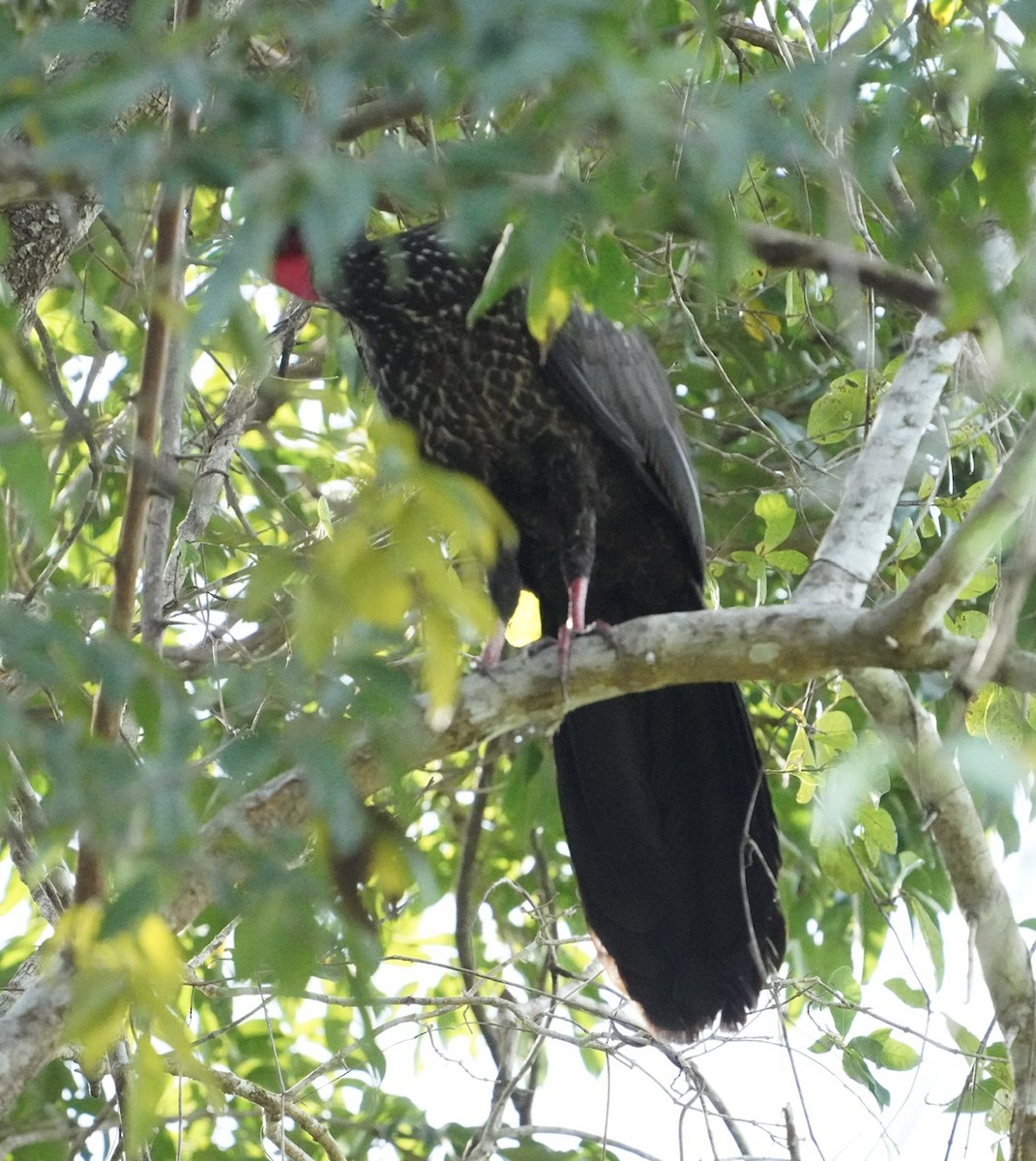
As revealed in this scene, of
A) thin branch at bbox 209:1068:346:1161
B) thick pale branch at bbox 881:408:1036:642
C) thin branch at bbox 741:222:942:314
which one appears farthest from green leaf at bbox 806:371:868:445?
thin branch at bbox 209:1068:346:1161

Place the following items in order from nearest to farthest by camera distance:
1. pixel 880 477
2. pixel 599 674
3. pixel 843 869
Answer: pixel 599 674 < pixel 880 477 < pixel 843 869

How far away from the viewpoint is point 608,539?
368cm

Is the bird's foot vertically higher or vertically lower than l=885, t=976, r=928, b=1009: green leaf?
higher

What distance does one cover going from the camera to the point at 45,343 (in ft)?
8.96

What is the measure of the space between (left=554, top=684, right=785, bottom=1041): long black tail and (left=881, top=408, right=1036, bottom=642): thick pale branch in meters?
0.98

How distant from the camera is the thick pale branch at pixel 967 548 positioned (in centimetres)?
188

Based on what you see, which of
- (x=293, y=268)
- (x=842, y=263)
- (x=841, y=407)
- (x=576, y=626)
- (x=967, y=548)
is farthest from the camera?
(x=293, y=268)

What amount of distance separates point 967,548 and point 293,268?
1.91 m

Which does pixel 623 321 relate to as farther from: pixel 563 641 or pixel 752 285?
pixel 752 285

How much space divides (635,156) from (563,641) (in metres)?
1.63

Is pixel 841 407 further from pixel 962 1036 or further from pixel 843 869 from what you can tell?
pixel 962 1036

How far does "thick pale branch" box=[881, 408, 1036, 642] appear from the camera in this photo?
1883 millimetres

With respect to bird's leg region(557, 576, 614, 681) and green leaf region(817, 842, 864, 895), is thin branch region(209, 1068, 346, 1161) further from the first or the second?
green leaf region(817, 842, 864, 895)

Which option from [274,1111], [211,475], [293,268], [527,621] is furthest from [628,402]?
[274,1111]
